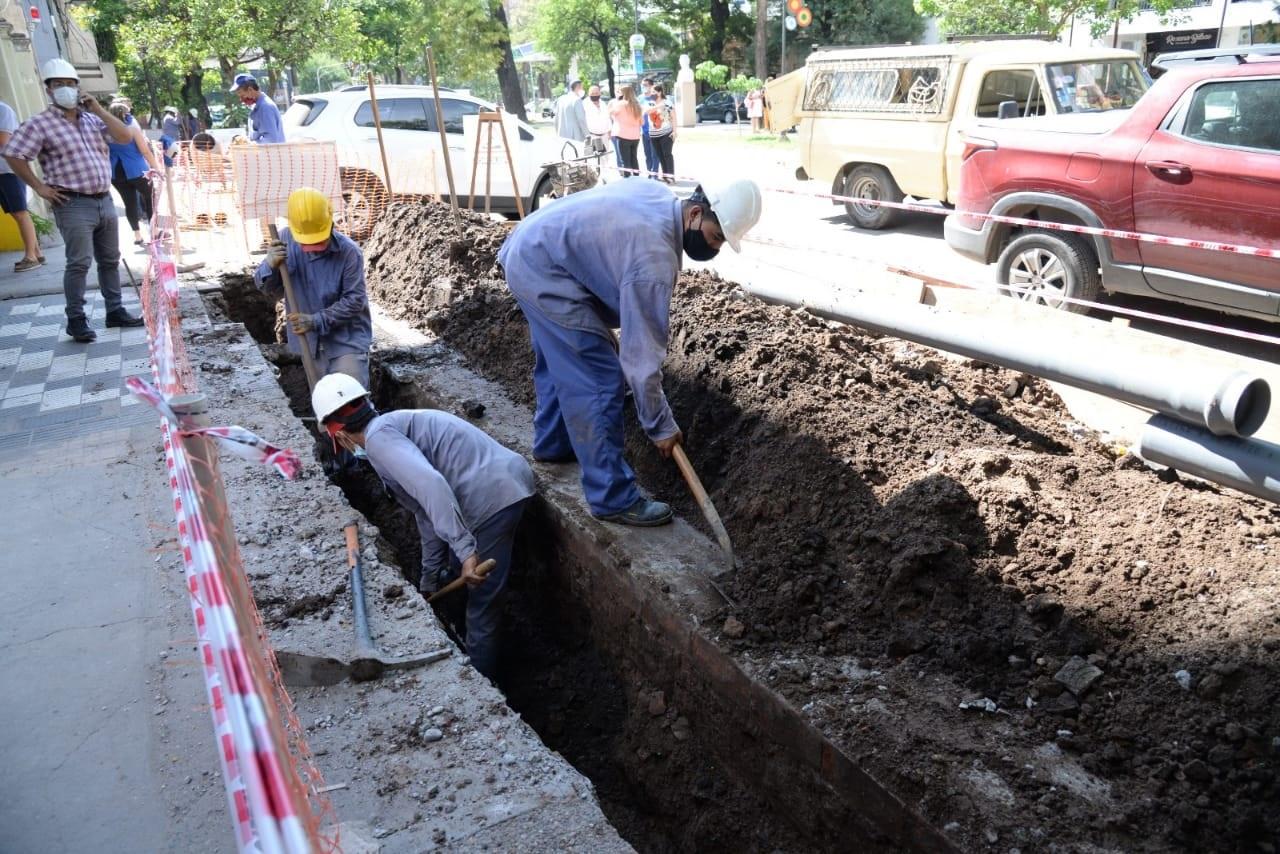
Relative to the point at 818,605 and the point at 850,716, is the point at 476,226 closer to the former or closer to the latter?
the point at 818,605

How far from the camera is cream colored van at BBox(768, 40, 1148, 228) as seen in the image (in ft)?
32.1

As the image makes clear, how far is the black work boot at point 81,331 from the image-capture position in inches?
275

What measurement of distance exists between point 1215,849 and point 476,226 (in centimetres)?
784

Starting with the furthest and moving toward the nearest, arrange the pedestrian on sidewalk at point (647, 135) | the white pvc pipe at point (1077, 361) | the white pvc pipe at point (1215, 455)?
the pedestrian on sidewalk at point (647, 135), the white pvc pipe at point (1077, 361), the white pvc pipe at point (1215, 455)

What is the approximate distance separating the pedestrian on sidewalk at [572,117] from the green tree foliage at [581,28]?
3409cm

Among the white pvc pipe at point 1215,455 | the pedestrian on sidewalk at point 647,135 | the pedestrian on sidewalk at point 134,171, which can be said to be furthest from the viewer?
the pedestrian on sidewalk at point 647,135

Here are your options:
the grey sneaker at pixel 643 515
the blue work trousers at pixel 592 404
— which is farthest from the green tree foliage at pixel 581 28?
the grey sneaker at pixel 643 515

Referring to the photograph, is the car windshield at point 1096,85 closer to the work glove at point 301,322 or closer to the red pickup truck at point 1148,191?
the red pickup truck at point 1148,191

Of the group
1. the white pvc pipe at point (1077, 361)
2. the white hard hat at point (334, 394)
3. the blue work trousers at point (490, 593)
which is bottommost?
the blue work trousers at point (490, 593)

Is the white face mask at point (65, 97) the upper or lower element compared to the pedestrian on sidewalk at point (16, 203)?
upper

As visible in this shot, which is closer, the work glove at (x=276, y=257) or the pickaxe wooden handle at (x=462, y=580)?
the pickaxe wooden handle at (x=462, y=580)

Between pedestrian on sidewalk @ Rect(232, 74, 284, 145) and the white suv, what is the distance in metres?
0.52

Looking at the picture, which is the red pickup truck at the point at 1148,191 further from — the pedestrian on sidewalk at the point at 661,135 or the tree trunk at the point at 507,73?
the tree trunk at the point at 507,73

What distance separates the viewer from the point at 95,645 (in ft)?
11.6
